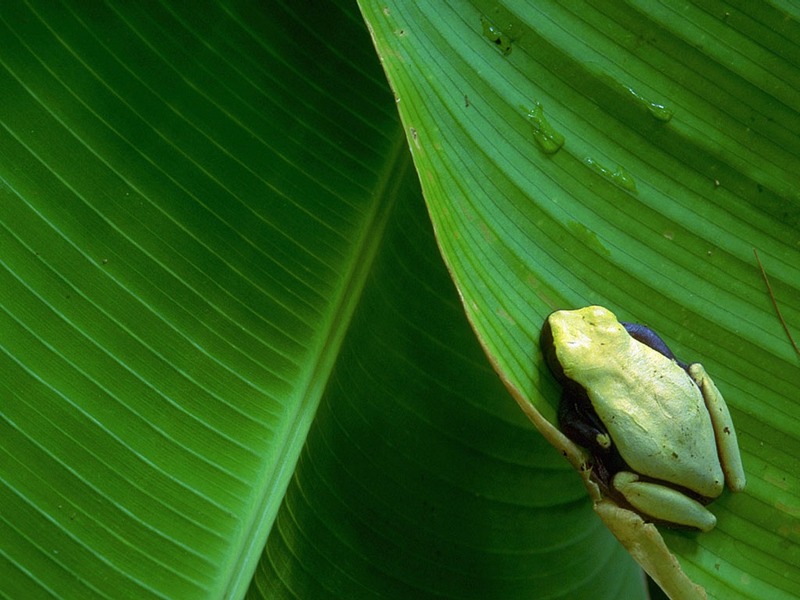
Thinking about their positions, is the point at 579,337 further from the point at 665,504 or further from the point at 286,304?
the point at 286,304

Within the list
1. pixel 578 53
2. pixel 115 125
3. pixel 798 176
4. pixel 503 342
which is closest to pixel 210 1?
pixel 115 125

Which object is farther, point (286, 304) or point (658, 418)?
point (286, 304)

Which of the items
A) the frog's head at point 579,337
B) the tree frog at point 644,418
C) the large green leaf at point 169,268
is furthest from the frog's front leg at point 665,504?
the large green leaf at point 169,268

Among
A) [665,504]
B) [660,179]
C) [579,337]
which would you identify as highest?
[660,179]

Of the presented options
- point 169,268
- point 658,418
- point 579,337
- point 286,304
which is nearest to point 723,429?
point 658,418

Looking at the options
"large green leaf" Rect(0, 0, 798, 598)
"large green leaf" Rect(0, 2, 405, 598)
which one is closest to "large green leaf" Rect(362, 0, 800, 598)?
"large green leaf" Rect(0, 0, 798, 598)

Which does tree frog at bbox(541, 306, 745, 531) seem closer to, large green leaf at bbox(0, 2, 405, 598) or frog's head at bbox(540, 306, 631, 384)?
frog's head at bbox(540, 306, 631, 384)

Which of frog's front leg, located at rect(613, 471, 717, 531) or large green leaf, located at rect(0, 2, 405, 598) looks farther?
large green leaf, located at rect(0, 2, 405, 598)

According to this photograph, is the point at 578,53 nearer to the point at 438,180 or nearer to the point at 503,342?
the point at 438,180
